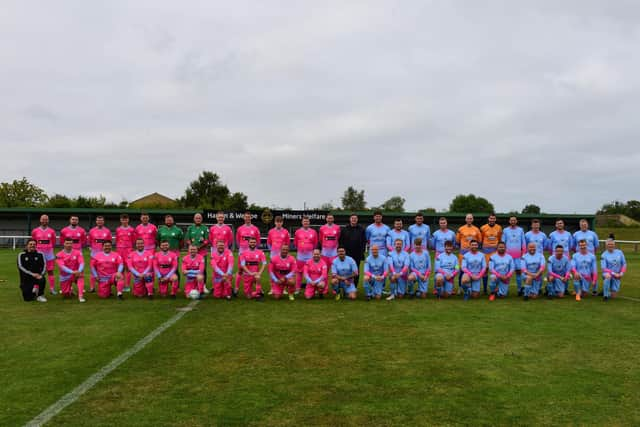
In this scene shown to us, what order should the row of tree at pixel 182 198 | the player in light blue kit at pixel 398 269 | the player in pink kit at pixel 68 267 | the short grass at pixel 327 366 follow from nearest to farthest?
the short grass at pixel 327 366
the player in pink kit at pixel 68 267
the player in light blue kit at pixel 398 269
the row of tree at pixel 182 198

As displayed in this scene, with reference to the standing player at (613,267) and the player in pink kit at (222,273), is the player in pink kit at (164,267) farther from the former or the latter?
the standing player at (613,267)

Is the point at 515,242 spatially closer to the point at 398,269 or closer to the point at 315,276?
the point at 398,269

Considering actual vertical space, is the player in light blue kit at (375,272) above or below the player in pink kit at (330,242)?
below

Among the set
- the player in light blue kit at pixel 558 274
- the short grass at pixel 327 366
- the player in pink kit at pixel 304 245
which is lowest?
the short grass at pixel 327 366

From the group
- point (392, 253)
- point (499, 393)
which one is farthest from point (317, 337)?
point (392, 253)

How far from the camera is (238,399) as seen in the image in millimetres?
4098

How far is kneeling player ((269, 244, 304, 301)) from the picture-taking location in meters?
9.98

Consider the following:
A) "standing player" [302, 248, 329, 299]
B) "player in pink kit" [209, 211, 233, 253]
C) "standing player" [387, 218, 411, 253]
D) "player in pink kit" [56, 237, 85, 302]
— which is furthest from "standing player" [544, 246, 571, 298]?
"player in pink kit" [56, 237, 85, 302]

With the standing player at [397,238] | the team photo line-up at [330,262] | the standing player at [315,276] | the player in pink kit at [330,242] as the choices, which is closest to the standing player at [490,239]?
the team photo line-up at [330,262]

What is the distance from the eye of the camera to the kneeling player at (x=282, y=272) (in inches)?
393

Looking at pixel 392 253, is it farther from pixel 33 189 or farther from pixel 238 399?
pixel 33 189

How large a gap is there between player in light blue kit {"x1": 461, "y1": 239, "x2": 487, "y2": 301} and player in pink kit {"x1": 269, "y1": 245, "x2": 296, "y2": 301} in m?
3.59

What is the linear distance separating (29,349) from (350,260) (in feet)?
19.6

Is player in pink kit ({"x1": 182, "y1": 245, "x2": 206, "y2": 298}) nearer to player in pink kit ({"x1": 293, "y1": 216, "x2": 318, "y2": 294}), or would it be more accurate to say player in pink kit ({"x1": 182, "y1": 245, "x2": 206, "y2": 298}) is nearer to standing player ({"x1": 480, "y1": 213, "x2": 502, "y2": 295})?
player in pink kit ({"x1": 293, "y1": 216, "x2": 318, "y2": 294})
